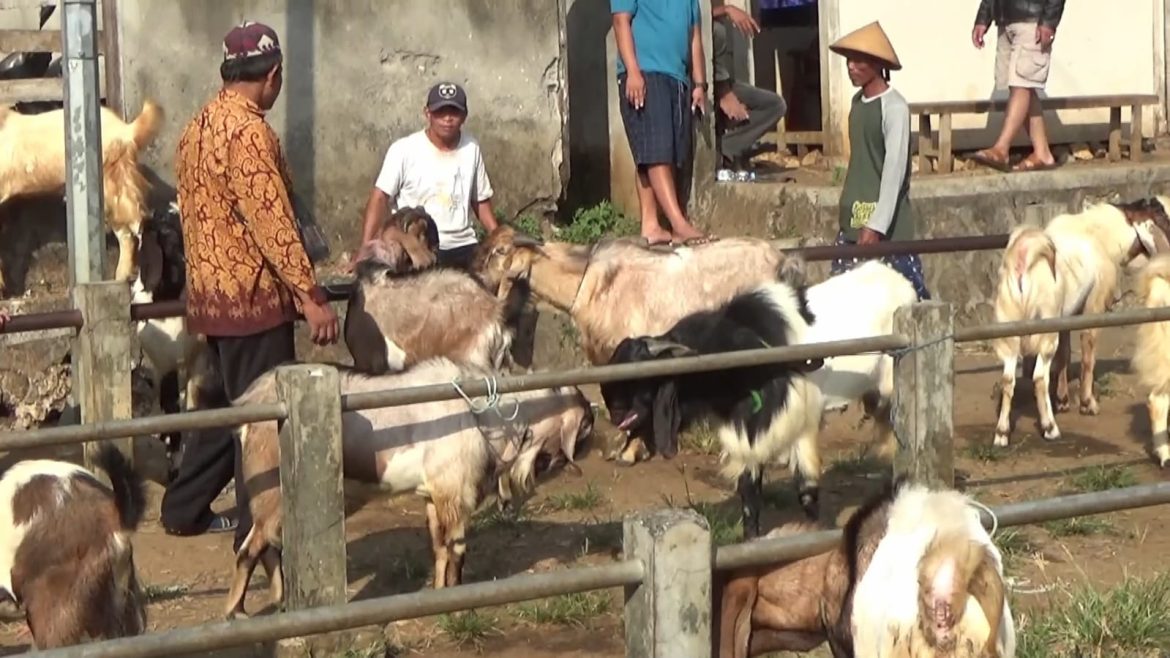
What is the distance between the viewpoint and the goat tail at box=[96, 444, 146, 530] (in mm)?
5309

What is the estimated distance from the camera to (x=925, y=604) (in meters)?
3.83

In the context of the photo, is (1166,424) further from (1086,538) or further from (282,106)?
(282,106)

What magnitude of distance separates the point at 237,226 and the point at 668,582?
3.12 metres

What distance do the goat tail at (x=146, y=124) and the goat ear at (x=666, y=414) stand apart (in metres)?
4.08

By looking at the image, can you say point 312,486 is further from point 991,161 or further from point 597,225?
point 991,161

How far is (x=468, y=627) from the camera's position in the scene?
632 centimetres

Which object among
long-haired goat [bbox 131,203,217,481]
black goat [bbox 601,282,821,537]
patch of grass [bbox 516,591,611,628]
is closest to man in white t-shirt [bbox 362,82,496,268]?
long-haired goat [bbox 131,203,217,481]

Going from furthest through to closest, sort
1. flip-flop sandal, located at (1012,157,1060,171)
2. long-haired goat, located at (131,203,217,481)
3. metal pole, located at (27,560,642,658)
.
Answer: flip-flop sandal, located at (1012,157,1060,171) < long-haired goat, located at (131,203,217,481) < metal pole, located at (27,560,642,658)

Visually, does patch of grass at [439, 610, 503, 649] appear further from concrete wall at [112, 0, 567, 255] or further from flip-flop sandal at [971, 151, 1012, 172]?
flip-flop sandal at [971, 151, 1012, 172]

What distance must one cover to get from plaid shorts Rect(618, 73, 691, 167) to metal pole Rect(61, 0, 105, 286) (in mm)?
3457

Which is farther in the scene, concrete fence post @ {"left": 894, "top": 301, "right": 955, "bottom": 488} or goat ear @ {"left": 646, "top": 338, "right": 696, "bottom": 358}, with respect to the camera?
goat ear @ {"left": 646, "top": 338, "right": 696, "bottom": 358}

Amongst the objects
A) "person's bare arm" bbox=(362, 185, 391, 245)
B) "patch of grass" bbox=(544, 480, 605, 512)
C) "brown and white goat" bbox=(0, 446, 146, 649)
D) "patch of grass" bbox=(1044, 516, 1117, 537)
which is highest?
"person's bare arm" bbox=(362, 185, 391, 245)

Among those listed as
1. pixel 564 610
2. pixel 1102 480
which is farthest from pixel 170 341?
pixel 1102 480

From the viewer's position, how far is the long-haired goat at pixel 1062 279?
905 centimetres
